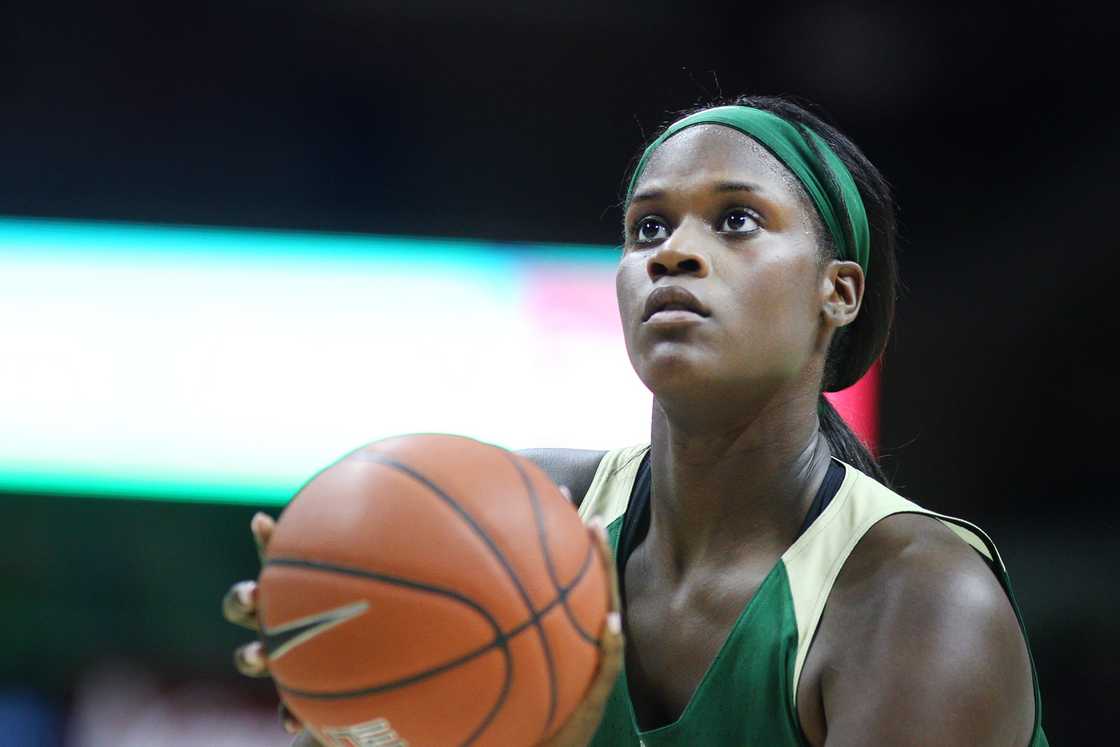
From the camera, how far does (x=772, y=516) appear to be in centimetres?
220

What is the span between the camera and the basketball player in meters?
1.83

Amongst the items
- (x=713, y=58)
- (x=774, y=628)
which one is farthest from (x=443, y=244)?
(x=774, y=628)

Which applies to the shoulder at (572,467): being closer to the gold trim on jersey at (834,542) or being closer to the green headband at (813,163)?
the gold trim on jersey at (834,542)

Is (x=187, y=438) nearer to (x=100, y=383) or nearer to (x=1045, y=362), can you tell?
(x=100, y=383)

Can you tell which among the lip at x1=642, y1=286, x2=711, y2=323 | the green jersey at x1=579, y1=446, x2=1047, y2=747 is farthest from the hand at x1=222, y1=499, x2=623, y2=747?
the lip at x1=642, y1=286, x2=711, y2=323

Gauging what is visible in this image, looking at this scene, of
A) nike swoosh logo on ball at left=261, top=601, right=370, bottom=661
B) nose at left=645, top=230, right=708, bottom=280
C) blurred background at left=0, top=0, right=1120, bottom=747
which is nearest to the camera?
nike swoosh logo on ball at left=261, top=601, right=370, bottom=661

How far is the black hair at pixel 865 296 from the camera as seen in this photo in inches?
95.6

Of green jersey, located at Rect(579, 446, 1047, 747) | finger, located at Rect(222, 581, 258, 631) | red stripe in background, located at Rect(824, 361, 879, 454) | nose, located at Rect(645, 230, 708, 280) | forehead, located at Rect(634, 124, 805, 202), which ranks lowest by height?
red stripe in background, located at Rect(824, 361, 879, 454)

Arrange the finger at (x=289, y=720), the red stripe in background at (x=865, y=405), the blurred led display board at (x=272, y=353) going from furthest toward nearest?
the blurred led display board at (x=272, y=353) < the red stripe in background at (x=865, y=405) < the finger at (x=289, y=720)

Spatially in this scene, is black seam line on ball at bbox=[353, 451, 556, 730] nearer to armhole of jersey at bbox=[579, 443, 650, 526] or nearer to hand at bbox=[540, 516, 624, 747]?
hand at bbox=[540, 516, 624, 747]

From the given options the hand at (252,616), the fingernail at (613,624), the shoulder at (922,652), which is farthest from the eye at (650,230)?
the hand at (252,616)

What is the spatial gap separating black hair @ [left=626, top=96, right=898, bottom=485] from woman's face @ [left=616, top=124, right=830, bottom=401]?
199mm

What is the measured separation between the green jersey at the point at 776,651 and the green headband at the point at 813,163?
48cm

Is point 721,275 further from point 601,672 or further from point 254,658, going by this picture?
point 254,658
